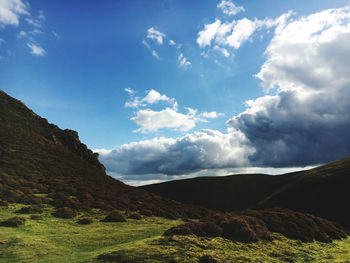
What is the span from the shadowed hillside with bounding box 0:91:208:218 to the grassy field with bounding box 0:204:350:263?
892cm

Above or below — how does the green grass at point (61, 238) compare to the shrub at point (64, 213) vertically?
below

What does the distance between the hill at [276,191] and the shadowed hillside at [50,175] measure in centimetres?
4393

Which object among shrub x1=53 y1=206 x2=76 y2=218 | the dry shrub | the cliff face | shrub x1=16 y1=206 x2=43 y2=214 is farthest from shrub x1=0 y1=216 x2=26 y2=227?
the cliff face

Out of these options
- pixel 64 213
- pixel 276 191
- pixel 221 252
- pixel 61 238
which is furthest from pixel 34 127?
pixel 276 191

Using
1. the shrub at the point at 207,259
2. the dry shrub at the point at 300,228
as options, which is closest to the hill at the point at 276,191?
the dry shrub at the point at 300,228

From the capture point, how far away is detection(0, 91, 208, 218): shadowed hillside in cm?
3008

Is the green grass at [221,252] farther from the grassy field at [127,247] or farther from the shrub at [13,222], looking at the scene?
the shrub at [13,222]

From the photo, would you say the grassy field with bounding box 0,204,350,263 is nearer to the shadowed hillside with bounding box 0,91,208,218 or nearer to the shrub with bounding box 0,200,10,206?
the shrub with bounding box 0,200,10,206

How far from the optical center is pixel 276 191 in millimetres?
112000

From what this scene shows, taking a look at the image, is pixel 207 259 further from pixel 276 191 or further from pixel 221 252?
pixel 276 191

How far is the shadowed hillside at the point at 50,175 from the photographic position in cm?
3008

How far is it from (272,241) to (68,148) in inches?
2549

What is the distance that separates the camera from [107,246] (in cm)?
1544

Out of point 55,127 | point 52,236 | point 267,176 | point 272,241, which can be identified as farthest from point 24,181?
point 267,176
